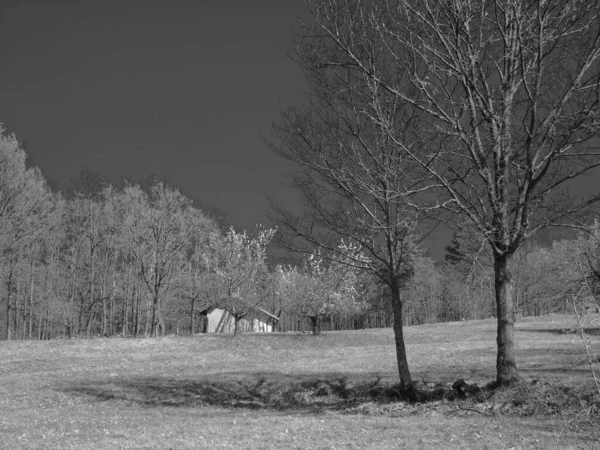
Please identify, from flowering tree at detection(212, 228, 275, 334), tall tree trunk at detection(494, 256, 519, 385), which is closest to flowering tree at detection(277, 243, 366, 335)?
flowering tree at detection(212, 228, 275, 334)

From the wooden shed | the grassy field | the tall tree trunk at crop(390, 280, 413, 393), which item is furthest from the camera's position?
the wooden shed

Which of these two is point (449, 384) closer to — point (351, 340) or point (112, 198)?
point (351, 340)

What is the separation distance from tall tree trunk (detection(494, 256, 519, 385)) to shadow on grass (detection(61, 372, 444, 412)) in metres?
2.06

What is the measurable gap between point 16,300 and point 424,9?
44.3 meters

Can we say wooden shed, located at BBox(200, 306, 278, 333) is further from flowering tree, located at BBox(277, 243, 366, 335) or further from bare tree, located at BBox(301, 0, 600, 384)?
bare tree, located at BBox(301, 0, 600, 384)

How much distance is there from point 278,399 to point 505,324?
6867 millimetres

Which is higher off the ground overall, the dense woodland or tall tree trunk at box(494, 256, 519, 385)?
the dense woodland

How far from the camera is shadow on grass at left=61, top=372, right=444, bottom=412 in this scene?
13930 millimetres

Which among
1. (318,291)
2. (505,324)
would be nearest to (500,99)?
(505,324)

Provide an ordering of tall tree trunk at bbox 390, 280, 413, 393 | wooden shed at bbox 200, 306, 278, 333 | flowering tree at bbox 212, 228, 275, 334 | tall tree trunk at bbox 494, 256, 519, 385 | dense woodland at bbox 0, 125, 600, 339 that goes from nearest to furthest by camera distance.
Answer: tall tree trunk at bbox 494, 256, 519, 385 < tall tree trunk at bbox 390, 280, 413, 393 < dense woodland at bbox 0, 125, 600, 339 < flowering tree at bbox 212, 228, 275, 334 < wooden shed at bbox 200, 306, 278, 333

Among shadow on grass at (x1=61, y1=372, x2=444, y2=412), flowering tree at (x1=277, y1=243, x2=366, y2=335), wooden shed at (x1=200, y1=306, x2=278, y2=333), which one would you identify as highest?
flowering tree at (x1=277, y1=243, x2=366, y2=335)

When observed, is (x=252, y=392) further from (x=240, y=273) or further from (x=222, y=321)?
(x=222, y=321)

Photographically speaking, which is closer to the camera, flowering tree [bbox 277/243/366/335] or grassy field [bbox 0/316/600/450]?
grassy field [bbox 0/316/600/450]

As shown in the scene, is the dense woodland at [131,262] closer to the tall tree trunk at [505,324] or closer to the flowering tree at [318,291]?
the flowering tree at [318,291]
